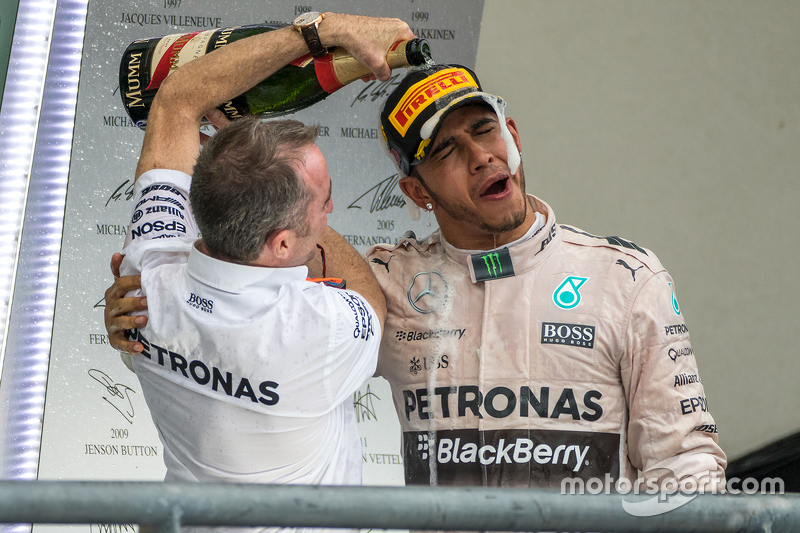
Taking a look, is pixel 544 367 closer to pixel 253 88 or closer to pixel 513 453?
pixel 513 453

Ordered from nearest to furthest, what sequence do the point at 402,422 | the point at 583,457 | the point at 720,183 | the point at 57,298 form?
the point at 583,457
the point at 402,422
the point at 57,298
the point at 720,183

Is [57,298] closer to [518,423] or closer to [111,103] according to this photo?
[111,103]

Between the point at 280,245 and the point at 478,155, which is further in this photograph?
the point at 478,155

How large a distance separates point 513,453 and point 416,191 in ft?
1.57

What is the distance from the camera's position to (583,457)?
121 cm

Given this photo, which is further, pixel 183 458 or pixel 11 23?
pixel 11 23

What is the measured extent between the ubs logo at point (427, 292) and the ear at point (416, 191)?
0.43ft

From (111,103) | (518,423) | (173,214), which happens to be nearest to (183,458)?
(173,214)

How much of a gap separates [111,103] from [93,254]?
0.44m

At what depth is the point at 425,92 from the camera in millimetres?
1248
